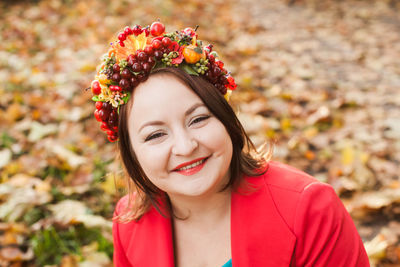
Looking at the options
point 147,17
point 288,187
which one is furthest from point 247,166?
point 147,17

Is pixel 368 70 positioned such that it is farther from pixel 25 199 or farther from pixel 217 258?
pixel 25 199

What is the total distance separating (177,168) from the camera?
4.85 feet

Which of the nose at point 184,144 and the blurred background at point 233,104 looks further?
the blurred background at point 233,104

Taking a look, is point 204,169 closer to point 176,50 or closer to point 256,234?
point 256,234

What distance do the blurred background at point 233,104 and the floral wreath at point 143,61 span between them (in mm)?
748

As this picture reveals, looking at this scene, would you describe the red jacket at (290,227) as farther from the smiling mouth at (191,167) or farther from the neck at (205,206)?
the smiling mouth at (191,167)

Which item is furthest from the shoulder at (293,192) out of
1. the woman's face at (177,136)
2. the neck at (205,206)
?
the woman's face at (177,136)

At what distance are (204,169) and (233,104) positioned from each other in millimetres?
553

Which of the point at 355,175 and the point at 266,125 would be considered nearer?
the point at 355,175

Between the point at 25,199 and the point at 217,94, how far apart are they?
1.77 m

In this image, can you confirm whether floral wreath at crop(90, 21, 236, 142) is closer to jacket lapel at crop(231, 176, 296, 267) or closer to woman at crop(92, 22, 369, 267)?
woman at crop(92, 22, 369, 267)

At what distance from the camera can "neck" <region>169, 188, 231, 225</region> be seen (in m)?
1.71

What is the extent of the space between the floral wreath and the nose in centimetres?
26

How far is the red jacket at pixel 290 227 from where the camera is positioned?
4.94ft
